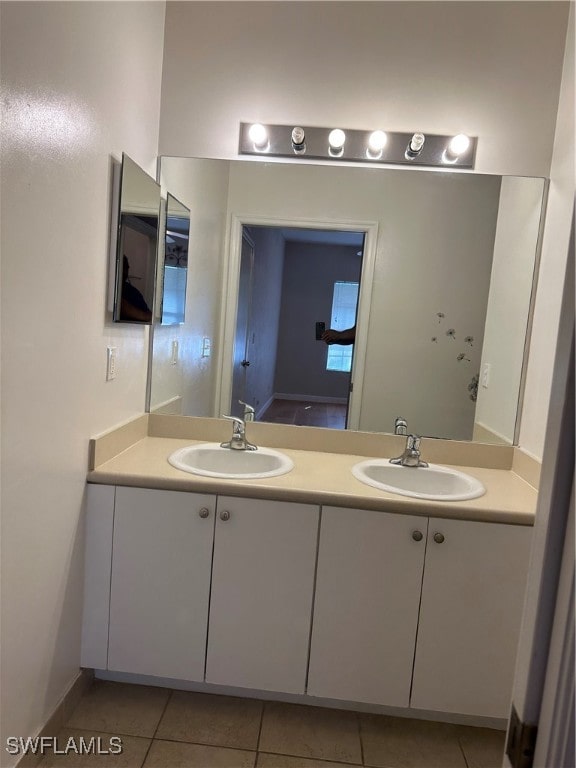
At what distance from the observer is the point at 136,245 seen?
1856 millimetres

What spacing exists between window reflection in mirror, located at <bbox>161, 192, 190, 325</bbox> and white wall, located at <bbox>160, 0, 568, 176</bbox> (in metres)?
0.31

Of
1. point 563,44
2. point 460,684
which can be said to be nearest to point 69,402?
point 460,684

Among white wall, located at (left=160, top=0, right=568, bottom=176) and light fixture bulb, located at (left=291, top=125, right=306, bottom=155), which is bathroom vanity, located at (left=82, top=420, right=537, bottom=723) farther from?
white wall, located at (left=160, top=0, right=568, bottom=176)

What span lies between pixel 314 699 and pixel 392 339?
4.53 feet

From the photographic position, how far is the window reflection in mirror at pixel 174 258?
7.02ft

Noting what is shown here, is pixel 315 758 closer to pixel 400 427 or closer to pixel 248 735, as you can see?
pixel 248 735

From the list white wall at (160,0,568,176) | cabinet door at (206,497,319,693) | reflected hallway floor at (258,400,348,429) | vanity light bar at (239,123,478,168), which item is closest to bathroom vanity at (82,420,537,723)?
cabinet door at (206,497,319,693)

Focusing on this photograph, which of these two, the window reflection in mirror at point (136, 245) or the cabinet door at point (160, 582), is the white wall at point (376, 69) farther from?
the cabinet door at point (160, 582)

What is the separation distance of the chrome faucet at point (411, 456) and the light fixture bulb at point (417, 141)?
113 centimetres

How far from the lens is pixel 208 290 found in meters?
2.24

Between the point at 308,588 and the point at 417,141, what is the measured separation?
1.69 meters

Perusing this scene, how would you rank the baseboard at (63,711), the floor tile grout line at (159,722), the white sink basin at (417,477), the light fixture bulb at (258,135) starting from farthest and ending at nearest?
the light fixture bulb at (258,135)
the white sink basin at (417,477)
the floor tile grout line at (159,722)
the baseboard at (63,711)

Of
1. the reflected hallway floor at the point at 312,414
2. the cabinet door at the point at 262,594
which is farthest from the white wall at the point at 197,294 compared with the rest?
the cabinet door at the point at 262,594

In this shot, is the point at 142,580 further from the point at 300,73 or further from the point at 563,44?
the point at 563,44
